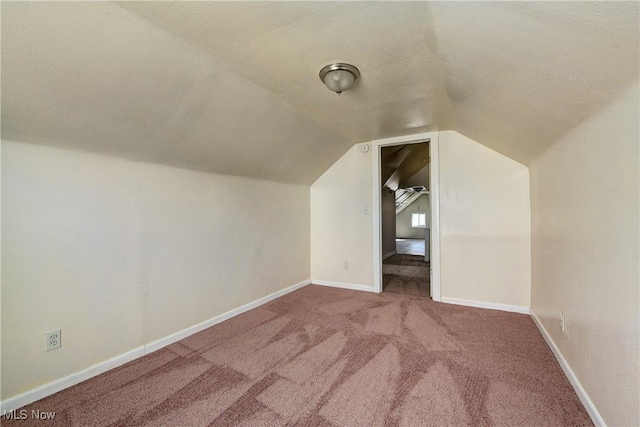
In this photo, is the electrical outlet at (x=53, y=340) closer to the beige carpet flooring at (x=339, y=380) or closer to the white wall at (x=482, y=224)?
the beige carpet flooring at (x=339, y=380)

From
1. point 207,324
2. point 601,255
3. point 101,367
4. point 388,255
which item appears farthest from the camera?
point 388,255

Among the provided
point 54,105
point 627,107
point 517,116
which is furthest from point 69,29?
point 517,116

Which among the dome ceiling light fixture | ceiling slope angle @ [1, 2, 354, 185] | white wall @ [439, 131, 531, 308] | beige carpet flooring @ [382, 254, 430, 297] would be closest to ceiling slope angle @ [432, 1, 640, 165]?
the dome ceiling light fixture

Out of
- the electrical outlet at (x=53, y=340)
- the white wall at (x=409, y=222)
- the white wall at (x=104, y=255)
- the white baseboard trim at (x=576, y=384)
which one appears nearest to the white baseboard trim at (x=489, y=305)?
the white baseboard trim at (x=576, y=384)

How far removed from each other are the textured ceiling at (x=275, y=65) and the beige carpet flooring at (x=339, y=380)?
156 cm

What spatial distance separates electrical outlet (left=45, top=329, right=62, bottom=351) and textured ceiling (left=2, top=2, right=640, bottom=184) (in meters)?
1.18

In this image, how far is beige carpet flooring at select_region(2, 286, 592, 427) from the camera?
1387 mm

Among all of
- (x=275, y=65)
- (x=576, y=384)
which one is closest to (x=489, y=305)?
(x=576, y=384)

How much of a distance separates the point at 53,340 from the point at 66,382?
0.94ft

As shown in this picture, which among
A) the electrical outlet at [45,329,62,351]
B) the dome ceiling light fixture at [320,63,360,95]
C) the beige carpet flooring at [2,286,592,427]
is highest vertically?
the dome ceiling light fixture at [320,63,360,95]

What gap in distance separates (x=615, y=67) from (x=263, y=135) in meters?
2.20

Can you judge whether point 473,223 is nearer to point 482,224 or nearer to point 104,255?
point 482,224

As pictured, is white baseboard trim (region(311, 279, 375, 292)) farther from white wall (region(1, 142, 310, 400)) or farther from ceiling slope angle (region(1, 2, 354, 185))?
ceiling slope angle (region(1, 2, 354, 185))

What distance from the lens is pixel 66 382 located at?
1.64 m
